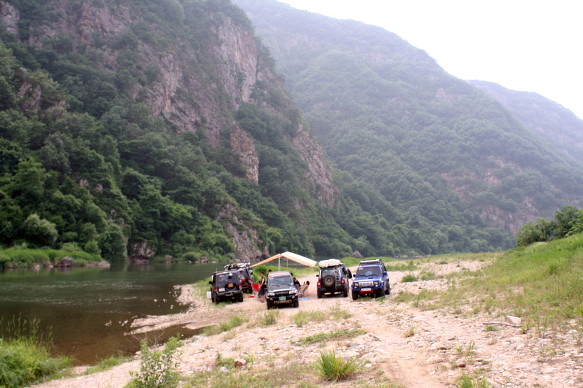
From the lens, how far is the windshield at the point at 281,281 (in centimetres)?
2290

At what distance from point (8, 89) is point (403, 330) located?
241 ft

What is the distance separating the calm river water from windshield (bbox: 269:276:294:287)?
564 cm

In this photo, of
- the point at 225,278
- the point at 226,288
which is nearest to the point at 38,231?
the point at 225,278

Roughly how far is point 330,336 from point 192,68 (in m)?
122

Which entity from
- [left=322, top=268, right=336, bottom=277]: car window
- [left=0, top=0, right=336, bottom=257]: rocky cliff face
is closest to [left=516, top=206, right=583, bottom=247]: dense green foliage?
[left=322, top=268, right=336, bottom=277]: car window

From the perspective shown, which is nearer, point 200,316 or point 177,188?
point 200,316

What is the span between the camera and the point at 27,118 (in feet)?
223

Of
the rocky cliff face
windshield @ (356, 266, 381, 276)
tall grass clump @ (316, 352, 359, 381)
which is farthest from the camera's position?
the rocky cliff face

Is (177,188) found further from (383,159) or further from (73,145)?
(383,159)

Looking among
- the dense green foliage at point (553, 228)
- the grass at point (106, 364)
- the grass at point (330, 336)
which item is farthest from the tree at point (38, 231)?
the dense green foliage at point (553, 228)

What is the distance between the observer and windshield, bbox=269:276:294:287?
22897 mm

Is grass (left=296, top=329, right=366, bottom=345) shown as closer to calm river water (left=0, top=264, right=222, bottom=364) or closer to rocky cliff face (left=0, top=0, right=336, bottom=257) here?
calm river water (left=0, top=264, right=222, bottom=364)

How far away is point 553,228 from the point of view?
132 feet

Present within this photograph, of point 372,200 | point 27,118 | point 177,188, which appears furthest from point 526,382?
point 372,200
